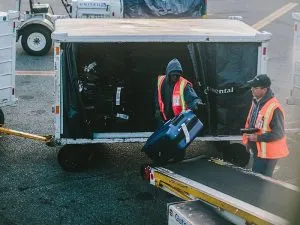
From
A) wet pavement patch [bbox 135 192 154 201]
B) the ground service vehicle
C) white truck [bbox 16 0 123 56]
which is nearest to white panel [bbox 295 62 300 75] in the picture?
wet pavement patch [bbox 135 192 154 201]

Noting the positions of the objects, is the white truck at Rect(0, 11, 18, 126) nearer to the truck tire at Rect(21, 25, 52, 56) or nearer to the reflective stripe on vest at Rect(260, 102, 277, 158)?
the reflective stripe on vest at Rect(260, 102, 277, 158)

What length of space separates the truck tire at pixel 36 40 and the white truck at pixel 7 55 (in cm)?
580

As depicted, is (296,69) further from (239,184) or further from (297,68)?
(239,184)

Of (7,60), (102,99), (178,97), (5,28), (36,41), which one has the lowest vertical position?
(102,99)

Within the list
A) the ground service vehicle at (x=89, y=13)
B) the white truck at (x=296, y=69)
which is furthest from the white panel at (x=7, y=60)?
the ground service vehicle at (x=89, y=13)

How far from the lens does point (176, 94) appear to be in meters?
7.51

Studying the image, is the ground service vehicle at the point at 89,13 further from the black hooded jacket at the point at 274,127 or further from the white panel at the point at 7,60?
the black hooded jacket at the point at 274,127

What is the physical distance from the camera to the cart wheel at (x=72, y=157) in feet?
26.7

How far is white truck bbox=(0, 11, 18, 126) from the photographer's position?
29.0 feet

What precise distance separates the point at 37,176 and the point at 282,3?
17.6m

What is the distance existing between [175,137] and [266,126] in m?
1.10

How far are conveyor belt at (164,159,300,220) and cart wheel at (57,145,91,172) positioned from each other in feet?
6.12

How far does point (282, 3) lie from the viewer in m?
23.3

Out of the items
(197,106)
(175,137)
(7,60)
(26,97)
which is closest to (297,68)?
(197,106)
